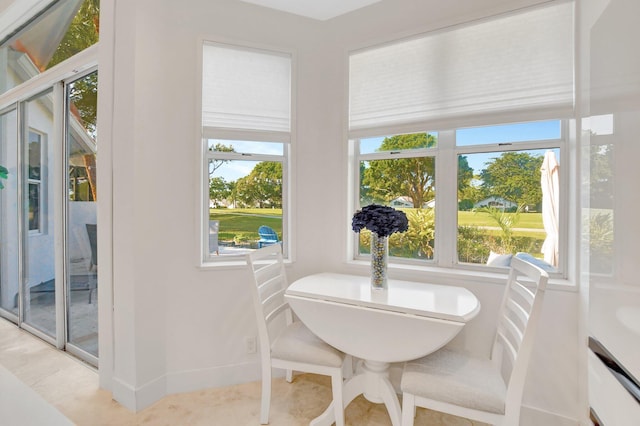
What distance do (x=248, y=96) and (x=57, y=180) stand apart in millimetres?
1622

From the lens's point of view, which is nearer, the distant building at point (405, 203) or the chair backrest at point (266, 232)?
the distant building at point (405, 203)

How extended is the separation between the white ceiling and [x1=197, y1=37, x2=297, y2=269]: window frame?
0.27 meters

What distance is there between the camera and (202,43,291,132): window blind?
203 centimetres

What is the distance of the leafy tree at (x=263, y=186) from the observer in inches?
87.5

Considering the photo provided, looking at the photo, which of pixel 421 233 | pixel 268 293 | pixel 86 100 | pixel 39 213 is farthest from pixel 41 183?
pixel 421 233

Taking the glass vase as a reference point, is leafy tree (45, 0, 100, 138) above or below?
above

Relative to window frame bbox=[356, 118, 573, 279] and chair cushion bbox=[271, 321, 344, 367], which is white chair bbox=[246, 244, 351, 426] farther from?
window frame bbox=[356, 118, 573, 279]

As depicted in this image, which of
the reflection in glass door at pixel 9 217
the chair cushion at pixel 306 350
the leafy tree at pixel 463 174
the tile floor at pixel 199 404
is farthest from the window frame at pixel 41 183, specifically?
the leafy tree at pixel 463 174

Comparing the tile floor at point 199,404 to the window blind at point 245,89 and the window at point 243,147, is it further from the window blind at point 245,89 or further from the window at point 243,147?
the window blind at point 245,89

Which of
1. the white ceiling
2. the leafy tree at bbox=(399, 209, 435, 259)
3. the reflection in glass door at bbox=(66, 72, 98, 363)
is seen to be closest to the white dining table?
the leafy tree at bbox=(399, 209, 435, 259)

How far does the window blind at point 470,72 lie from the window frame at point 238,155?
48cm

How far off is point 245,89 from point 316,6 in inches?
29.5

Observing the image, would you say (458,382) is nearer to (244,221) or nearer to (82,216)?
(244,221)

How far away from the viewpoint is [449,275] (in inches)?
72.2
